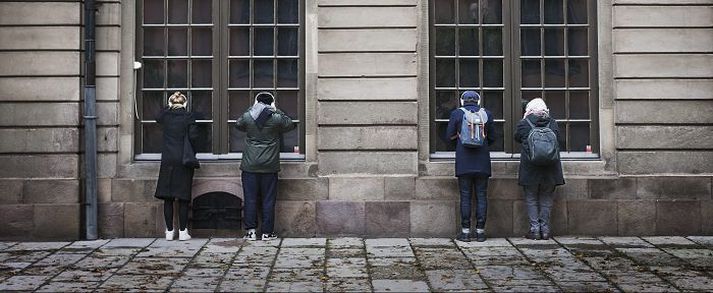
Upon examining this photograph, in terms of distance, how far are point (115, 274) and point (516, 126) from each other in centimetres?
599

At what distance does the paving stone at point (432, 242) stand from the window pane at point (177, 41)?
4.50 meters

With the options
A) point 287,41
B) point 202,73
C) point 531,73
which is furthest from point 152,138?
point 531,73

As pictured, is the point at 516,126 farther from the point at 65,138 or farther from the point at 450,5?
the point at 65,138

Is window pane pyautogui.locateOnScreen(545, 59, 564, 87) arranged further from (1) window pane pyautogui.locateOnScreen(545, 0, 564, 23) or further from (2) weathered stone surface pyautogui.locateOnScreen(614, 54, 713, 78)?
(2) weathered stone surface pyautogui.locateOnScreen(614, 54, 713, 78)

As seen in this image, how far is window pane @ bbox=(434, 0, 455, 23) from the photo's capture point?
36.7ft

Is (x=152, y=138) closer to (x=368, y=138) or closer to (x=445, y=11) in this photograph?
(x=368, y=138)

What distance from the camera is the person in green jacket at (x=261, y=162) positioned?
10.2m

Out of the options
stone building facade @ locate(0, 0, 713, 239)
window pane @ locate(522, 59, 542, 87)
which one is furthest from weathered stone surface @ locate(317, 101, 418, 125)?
window pane @ locate(522, 59, 542, 87)

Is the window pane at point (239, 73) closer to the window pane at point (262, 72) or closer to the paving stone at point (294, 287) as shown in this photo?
the window pane at point (262, 72)

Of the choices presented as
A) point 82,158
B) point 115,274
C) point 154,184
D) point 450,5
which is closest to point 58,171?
point 82,158

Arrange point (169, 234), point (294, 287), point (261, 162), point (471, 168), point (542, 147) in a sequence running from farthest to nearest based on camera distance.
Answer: point (169, 234) → point (261, 162) → point (471, 168) → point (542, 147) → point (294, 287)

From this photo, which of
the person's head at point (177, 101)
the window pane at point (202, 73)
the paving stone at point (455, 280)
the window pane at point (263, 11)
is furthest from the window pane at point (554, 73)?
the person's head at point (177, 101)

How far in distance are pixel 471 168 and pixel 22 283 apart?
18.9 ft

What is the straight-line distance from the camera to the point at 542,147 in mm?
9859
